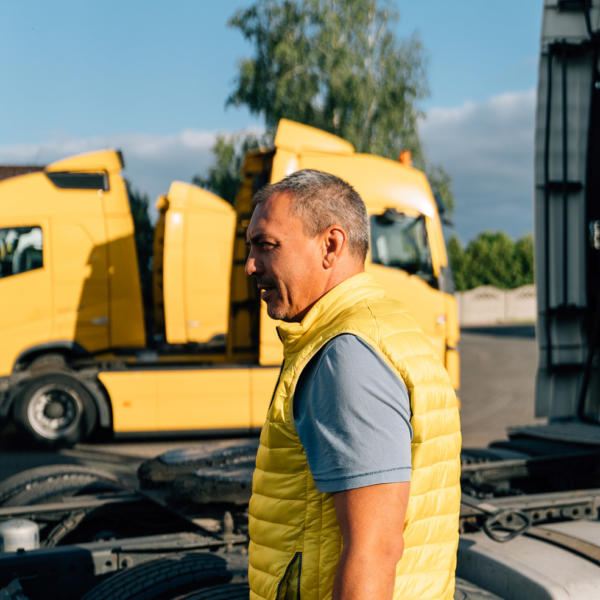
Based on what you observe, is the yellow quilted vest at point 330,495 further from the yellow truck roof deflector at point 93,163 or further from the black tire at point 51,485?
the yellow truck roof deflector at point 93,163

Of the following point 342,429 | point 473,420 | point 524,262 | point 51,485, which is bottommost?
point 473,420

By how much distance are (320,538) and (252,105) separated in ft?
103

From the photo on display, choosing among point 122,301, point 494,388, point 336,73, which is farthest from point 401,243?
point 336,73

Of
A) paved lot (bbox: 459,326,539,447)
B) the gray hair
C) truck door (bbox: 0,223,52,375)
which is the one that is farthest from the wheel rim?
the gray hair

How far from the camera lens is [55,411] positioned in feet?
30.7

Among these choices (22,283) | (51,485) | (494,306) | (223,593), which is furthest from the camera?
(494,306)

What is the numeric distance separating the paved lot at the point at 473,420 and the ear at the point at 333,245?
2870 millimetres

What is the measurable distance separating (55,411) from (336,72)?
23670 mm

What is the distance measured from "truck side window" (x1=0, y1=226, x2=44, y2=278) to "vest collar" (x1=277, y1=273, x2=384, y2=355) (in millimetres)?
8476

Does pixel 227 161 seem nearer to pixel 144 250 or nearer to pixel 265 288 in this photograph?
pixel 144 250

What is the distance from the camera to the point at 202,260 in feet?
35.3

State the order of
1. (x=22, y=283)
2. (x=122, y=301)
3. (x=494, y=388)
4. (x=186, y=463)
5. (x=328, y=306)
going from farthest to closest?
(x=494, y=388) < (x=122, y=301) < (x=22, y=283) < (x=186, y=463) < (x=328, y=306)

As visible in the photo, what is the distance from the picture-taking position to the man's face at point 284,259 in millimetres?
1557

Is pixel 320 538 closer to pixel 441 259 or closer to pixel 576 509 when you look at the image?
pixel 576 509
